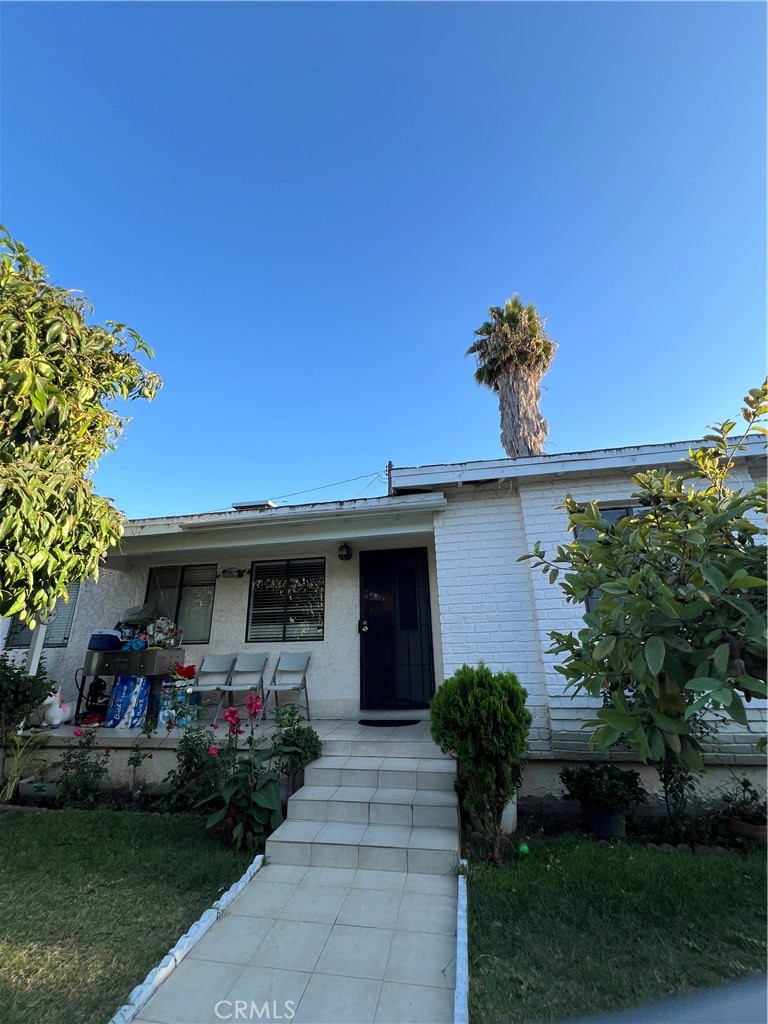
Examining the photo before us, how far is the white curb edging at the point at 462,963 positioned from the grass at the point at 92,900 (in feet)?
5.08

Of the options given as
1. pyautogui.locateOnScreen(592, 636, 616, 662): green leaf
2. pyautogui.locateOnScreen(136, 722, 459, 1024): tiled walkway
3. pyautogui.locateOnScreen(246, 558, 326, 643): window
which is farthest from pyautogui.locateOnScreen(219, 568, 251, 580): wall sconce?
pyautogui.locateOnScreen(592, 636, 616, 662): green leaf

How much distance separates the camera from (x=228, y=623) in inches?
255

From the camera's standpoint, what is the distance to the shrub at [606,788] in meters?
3.46

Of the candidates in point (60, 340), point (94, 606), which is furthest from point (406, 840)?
point (94, 606)

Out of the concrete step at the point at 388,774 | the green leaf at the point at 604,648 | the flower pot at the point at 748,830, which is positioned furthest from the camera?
the concrete step at the point at 388,774

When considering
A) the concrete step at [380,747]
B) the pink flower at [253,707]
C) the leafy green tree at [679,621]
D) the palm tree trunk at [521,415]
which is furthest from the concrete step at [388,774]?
the palm tree trunk at [521,415]

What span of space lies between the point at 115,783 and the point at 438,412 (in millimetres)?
8946

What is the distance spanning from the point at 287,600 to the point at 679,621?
5563 mm

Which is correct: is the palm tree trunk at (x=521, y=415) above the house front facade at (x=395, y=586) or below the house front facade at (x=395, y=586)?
above

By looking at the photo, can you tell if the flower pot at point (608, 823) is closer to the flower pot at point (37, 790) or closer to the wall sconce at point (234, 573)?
the wall sconce at point (234, 573)

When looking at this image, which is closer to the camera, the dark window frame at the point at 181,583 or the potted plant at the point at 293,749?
the potted plant at the point at 293,749

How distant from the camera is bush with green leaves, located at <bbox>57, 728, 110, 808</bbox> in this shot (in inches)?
169

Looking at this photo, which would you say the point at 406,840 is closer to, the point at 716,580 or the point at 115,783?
the point at 716,580

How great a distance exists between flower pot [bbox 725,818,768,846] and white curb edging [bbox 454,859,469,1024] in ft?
8.11
